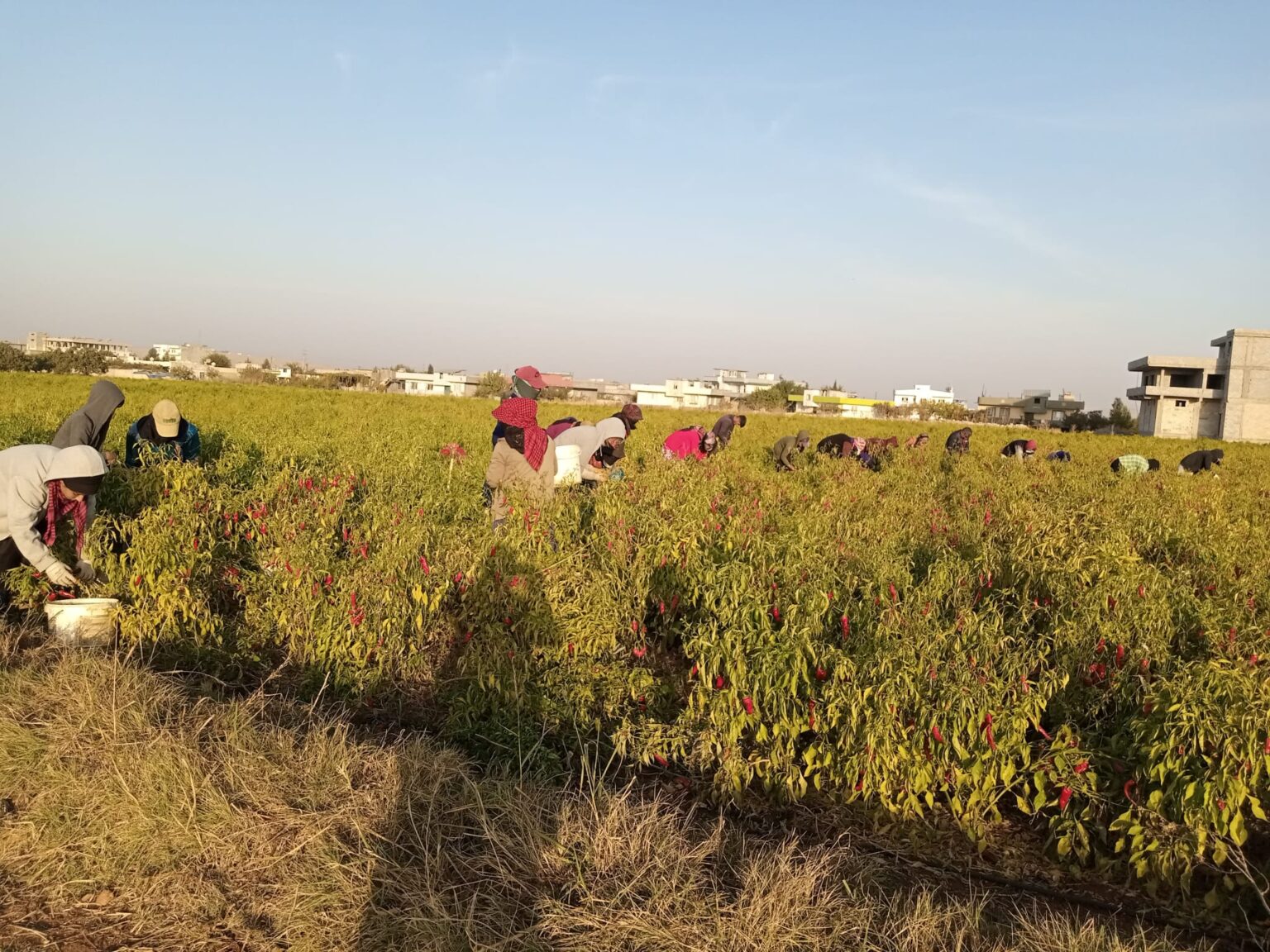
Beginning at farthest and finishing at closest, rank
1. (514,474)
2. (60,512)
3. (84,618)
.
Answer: (514,474) < (60,512) < (84,618)

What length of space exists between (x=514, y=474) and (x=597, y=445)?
188cm

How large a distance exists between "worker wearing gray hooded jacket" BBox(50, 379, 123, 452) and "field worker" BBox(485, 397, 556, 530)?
9.45ft

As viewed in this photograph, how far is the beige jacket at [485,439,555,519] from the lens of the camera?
630 centimetres

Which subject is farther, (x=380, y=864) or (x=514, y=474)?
(x=514, y=474)

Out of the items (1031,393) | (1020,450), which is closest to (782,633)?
(1020,450)

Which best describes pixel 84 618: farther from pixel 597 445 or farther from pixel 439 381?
pixel 439 381

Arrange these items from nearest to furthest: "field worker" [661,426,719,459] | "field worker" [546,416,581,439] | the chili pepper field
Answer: the chili pepper field
"field worker" [546,416,581,439]
"field worker" [661,426,719,459]

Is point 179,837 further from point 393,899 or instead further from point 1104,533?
point 1104,533

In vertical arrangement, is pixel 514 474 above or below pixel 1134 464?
below

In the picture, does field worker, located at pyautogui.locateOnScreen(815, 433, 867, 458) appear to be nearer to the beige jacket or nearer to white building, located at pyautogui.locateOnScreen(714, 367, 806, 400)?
the beige jacket

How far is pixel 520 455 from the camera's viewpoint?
6746 mm

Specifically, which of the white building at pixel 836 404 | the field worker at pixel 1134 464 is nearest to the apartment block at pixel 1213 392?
the white building at pixel 836 404

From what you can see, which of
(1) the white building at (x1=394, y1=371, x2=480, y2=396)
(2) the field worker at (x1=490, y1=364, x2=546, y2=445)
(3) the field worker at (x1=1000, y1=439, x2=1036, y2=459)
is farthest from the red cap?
(1) the white building at (x1=394, y1=371, x2=480, y2=396)

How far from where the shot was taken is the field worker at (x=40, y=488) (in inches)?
193
